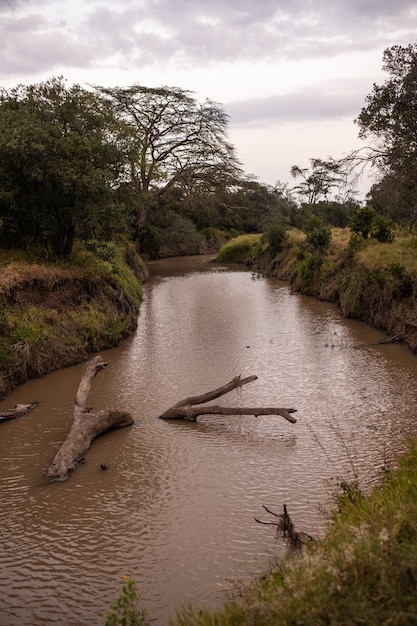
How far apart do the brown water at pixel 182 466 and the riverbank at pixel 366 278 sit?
1.02 meters

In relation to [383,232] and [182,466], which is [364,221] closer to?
[383,232]

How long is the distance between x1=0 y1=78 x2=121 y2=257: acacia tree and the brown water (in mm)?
4077

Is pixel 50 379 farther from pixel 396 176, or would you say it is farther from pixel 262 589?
pixel 396 176

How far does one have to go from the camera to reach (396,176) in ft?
67.9

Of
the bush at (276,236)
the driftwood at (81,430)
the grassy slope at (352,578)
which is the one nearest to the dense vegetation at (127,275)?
the grassy slope at (352,578)

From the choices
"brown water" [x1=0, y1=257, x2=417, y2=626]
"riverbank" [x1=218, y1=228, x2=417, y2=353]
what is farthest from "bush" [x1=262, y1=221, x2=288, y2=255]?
"brown water" [x1=0, y1=257, x2=417, y2=626]

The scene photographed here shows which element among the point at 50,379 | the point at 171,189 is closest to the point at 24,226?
the point at 50,379

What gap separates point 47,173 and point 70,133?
143 centimetres

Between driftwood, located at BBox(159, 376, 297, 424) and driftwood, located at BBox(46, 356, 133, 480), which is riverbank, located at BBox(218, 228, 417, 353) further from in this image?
driftwood, located at BBox(46, 356, 133, 480)

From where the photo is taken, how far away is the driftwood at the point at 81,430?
928cm

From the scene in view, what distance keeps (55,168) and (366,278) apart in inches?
412

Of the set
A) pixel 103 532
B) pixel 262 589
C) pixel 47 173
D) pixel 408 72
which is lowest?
pixel 103 532

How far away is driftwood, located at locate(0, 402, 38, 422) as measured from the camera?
37.9 ft

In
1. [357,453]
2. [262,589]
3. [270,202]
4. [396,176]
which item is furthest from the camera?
[270,202]
